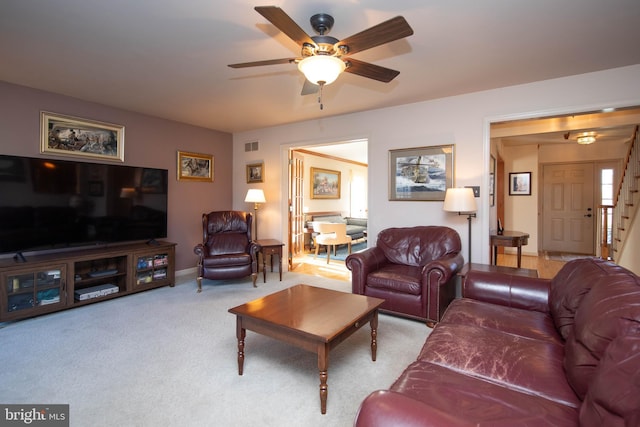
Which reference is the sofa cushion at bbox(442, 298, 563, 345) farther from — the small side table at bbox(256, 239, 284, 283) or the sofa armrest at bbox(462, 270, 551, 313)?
A: the small side table at bbox(256, 239, 284, 283)

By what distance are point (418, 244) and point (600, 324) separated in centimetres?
241

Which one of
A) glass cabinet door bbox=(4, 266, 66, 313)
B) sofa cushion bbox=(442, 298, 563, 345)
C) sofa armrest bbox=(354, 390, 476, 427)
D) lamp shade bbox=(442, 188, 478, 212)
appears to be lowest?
glass cabinet door bbox=(4, 266, 66, 313)

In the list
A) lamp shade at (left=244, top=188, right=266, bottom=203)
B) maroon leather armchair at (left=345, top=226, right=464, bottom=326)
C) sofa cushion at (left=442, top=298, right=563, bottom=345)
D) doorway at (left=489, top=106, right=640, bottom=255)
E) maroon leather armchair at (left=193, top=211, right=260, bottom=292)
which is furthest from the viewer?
doorway at (left=489, top=106, right=640, bottom=255)

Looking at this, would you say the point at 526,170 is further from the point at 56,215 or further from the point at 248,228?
the point at 56,215

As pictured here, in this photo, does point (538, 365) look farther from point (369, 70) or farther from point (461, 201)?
point (461, 201)

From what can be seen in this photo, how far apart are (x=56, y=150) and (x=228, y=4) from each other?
3158 millimetres

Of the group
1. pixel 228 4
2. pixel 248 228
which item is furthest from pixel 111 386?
pixel 248 228

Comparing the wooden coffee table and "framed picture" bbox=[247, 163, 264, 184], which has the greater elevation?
"framed picture" bbox=[247, 163, 264, 184]

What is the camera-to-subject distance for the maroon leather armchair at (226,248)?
4.18 meters

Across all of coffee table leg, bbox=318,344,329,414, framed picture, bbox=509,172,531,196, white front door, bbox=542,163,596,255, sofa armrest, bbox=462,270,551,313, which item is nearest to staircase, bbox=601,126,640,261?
framed picture, bbox=509,172,531,196

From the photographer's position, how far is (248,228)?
4.90m

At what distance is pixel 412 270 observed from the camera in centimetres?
333

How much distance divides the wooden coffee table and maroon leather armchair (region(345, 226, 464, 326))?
0.75 m

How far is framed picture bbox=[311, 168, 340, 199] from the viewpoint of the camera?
24.8 feet
